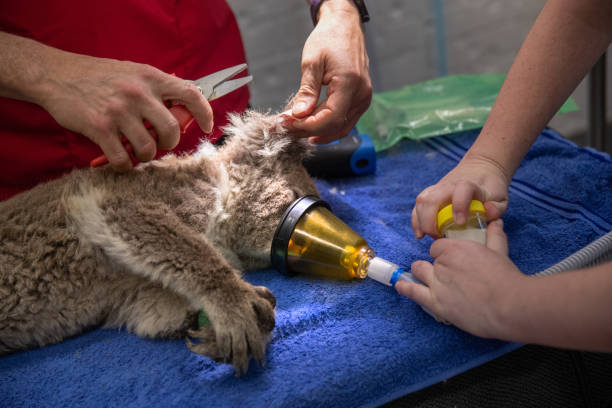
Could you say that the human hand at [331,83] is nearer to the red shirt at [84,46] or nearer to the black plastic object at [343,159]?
the black plastic object at [343,159]

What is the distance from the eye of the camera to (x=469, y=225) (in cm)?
110

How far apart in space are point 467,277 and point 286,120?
2.46 feet

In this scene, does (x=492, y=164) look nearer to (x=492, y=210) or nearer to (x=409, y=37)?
(x=492, y=210)

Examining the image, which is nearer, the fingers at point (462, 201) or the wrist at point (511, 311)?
the wrist at point (511, 311)

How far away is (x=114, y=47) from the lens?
1462 mm

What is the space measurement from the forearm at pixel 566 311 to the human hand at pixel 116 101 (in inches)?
33.8

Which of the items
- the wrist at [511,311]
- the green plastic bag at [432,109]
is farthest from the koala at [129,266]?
the green plastic bag at [432,109]

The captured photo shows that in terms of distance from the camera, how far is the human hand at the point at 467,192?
1.09 metres

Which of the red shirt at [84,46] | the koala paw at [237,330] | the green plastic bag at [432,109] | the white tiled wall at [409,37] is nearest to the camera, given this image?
the koala paw at [237,330]

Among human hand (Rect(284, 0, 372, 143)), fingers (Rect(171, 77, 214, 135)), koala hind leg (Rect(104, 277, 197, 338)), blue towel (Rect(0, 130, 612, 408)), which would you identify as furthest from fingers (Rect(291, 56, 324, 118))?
koala hind leg (Rect(104, 277, 197, 338))

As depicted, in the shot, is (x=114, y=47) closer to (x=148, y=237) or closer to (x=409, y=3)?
(x=148, y=237)

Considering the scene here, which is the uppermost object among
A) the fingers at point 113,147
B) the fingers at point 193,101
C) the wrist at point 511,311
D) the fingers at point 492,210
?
the fingers at point 193,101

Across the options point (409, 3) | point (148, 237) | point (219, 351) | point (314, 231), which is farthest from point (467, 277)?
point (409, 3)

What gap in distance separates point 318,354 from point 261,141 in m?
0.66
